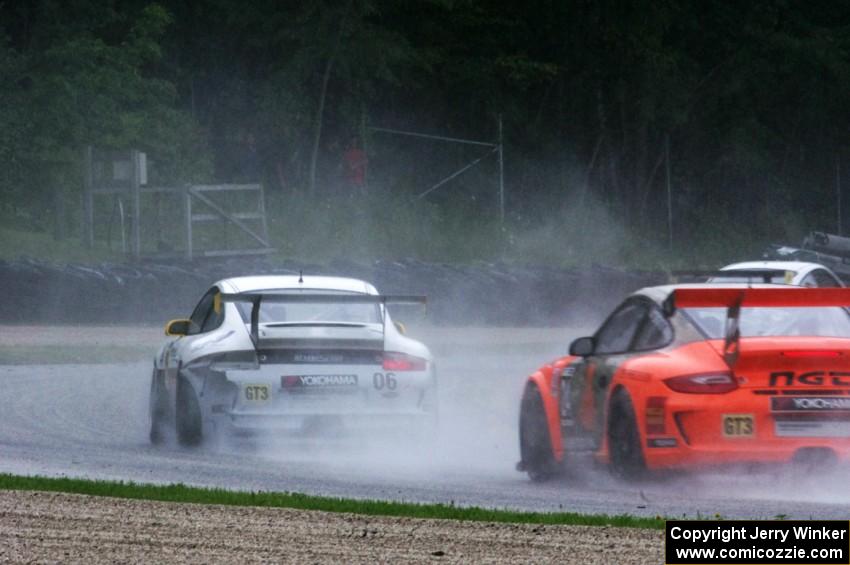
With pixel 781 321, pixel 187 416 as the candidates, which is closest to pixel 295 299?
pixel 187 416

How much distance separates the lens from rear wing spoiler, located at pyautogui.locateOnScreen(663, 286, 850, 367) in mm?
10609

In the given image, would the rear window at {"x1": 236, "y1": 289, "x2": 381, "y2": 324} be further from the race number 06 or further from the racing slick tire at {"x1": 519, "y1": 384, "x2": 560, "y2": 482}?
the racing slick tire at {"x1": 519, "y1": 384, "x2": 560, "y2": 482}

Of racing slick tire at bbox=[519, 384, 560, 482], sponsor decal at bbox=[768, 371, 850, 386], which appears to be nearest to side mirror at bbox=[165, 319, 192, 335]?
racing slick tire at bbox=[519, 384, 560, 482]

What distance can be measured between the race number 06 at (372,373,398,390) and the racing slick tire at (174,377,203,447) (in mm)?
1325

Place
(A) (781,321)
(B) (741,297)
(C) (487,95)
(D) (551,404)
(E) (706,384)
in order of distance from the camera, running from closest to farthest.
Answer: (E) (706,384) → (B) (741,297) → (A) (781,321) → (D) (551,404) → (C) (487,95)

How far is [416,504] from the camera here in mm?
9984

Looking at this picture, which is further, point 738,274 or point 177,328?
point 738,274

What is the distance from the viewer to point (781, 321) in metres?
11.2

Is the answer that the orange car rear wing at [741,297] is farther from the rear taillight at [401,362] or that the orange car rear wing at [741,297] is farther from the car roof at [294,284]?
the car roof at [294,284]

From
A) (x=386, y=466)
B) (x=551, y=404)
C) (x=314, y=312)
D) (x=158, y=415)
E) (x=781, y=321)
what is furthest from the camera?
(x=158, y=415)

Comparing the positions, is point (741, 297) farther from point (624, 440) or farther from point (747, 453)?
point (624, 440)

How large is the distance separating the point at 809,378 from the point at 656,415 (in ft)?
3.00

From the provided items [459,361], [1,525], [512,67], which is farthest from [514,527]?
[512,67]

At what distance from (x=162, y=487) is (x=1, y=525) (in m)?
1.79
